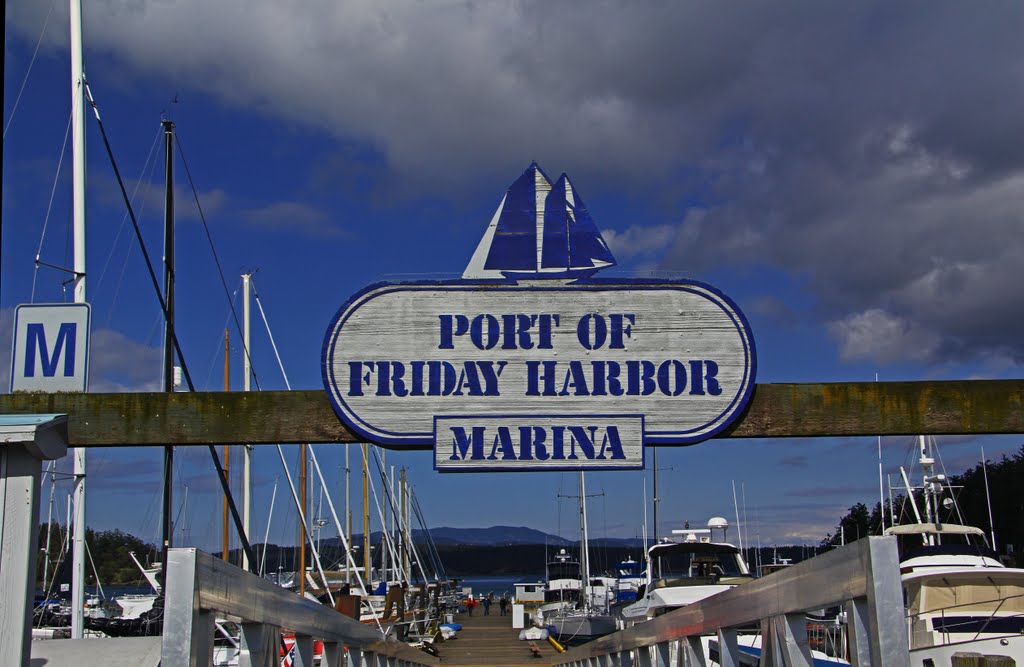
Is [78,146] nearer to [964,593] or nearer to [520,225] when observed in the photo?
[520,225]

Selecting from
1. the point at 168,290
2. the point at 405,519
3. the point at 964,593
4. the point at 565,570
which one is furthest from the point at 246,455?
the point at 565,570

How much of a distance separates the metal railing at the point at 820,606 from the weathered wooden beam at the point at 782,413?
1.95 meters

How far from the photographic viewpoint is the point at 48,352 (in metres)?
7.09

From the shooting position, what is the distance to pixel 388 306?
24.4 feet

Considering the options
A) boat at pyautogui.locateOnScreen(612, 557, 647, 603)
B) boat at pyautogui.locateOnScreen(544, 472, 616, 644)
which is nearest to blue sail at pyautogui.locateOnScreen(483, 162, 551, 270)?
boat at pyautogui.locateOnScreen(612, 557, 647, 603)

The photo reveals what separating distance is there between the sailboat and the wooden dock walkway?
1921cm

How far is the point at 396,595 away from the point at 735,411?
1241 inches

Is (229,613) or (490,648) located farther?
(490,648)

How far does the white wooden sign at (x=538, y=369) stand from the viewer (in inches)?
282

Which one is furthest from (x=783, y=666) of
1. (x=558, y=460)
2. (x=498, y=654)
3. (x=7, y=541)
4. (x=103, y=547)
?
(x=103, y=547)

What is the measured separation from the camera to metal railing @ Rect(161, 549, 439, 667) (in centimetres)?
A: 348

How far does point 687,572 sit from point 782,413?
49.3 feet

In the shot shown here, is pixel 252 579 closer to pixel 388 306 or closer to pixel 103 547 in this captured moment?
pixel 388 306

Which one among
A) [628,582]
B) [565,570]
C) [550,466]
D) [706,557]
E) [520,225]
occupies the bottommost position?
[565,570]
